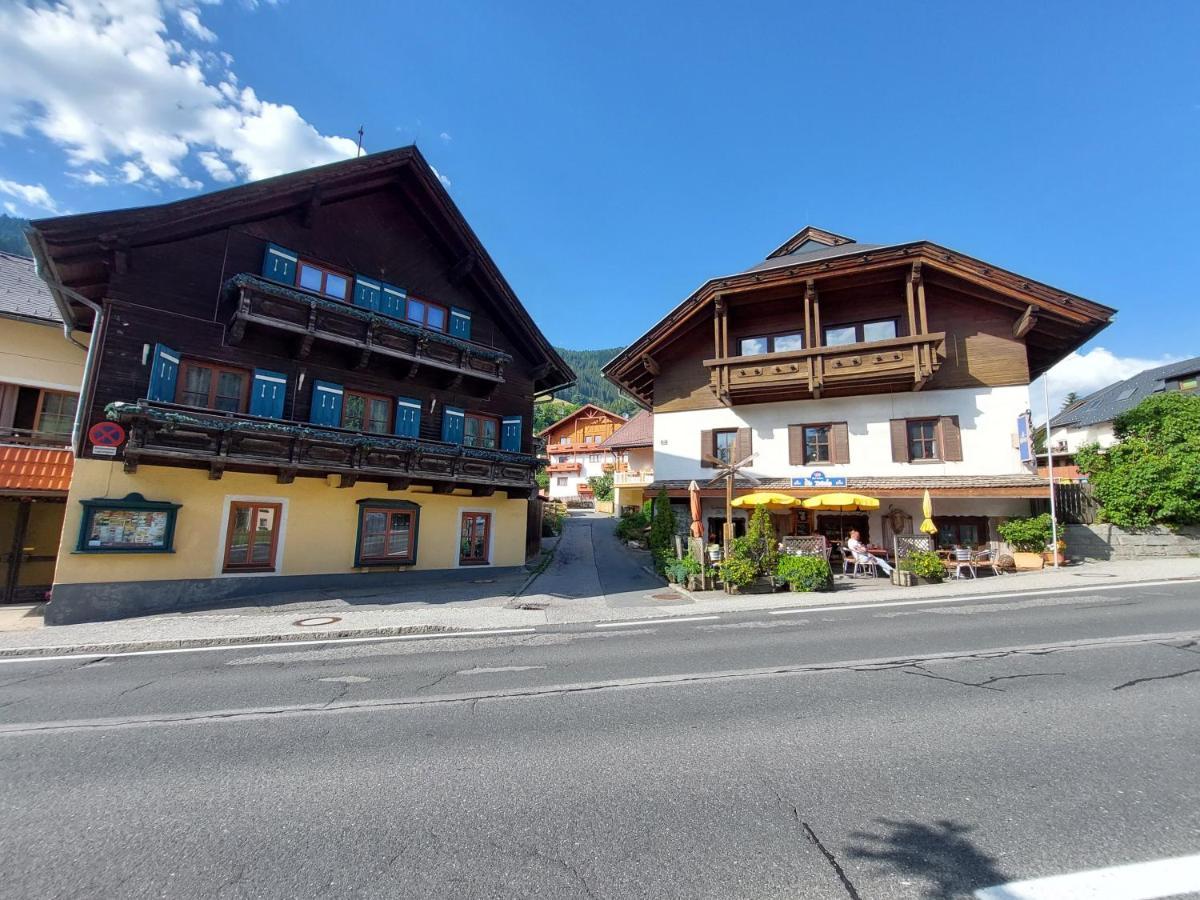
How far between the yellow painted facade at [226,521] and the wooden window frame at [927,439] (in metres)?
15.9

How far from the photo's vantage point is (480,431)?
65.2 ft

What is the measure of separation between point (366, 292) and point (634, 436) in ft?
74.2

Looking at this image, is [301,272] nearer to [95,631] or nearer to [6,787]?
[95,631]

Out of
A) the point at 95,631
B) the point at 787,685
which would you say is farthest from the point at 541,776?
the point at 95,631

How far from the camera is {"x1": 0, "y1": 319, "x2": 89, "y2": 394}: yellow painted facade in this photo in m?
15.2

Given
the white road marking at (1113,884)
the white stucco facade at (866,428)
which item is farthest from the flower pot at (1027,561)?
the white road marking at (1113,884)

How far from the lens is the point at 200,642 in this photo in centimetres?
990

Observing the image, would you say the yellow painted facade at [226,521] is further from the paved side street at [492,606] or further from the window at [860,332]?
the window at [860,332]

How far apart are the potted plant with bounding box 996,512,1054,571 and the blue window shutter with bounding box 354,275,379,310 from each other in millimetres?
22737

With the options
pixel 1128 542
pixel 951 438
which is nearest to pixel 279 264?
pixel 951 438

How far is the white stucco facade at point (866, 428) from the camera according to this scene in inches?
723

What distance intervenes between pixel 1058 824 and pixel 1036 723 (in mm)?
2001

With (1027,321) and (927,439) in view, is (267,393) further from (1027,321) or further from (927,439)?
(1027,321)

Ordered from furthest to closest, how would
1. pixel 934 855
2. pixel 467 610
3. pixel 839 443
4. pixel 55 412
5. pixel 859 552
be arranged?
pixel 839 443 < pixel 859 552 < pixel 55 412 < pixel 467 610 < pixel 934 855
